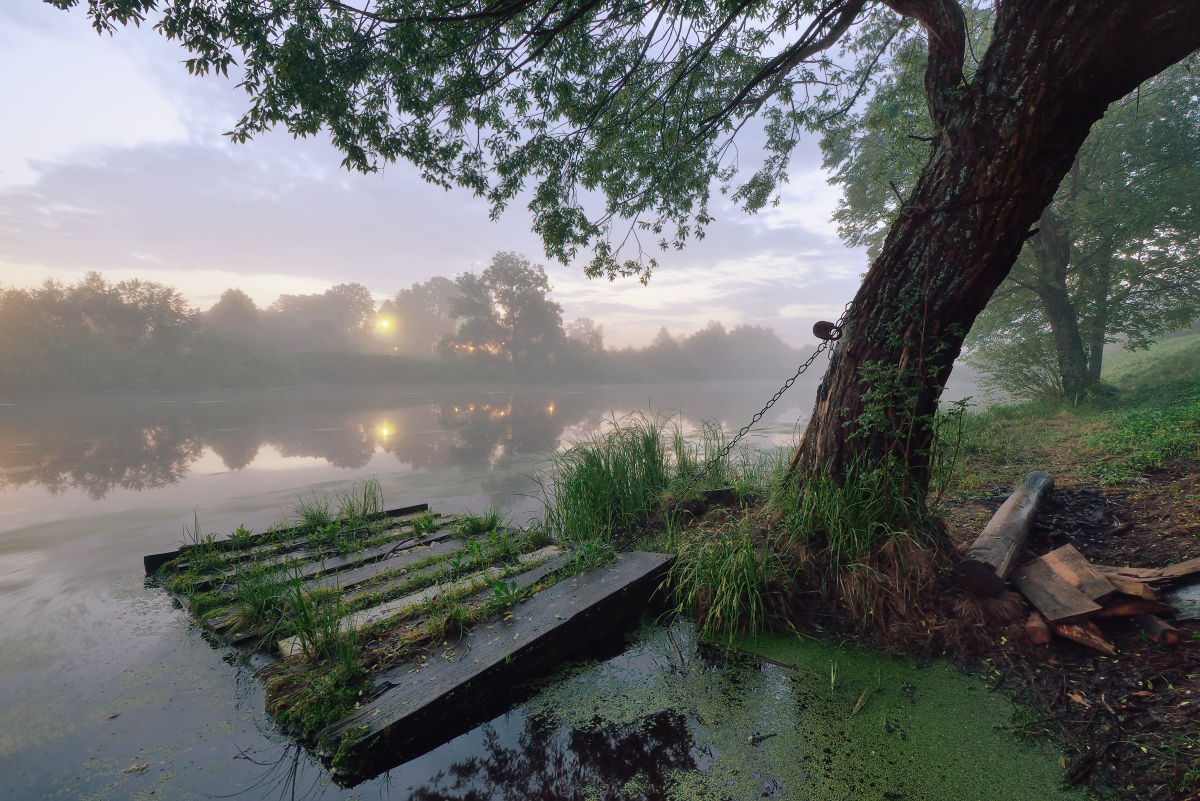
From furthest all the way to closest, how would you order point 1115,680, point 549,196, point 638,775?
point 549,196 < point 1115,680 < point 638,775

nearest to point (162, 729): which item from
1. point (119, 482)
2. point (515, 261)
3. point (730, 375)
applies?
point (119, 482)

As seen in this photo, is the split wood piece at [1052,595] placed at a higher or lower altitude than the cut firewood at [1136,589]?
lower

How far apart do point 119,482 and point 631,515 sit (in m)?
8.45

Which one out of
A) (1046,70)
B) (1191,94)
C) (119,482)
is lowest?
(119,482)

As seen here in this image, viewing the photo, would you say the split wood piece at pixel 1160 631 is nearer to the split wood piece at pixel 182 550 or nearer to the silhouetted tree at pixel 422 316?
the split wood piece at pixel 182 550

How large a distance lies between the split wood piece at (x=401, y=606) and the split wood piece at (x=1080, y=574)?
2.78 m

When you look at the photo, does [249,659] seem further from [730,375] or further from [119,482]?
[730,375]

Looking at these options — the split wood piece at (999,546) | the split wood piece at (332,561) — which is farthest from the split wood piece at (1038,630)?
the split wood piece at (332,561)

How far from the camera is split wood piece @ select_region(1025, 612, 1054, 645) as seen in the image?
2150mm

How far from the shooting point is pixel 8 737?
1.97 metres

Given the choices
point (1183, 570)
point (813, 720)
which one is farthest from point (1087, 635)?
point (813, 720)

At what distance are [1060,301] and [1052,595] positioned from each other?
412 inches

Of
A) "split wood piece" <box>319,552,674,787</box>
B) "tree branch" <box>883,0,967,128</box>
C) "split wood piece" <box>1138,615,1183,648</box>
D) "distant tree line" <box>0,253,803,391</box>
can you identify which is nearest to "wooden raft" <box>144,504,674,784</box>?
"split wood piece" <box>319,552,674,787</box>

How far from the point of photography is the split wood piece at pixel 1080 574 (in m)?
2.14
